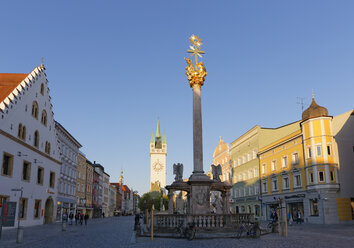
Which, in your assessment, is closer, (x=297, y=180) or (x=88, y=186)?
(x=297, y=180)

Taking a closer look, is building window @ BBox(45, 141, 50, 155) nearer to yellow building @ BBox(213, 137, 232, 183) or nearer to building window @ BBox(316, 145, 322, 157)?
building window @ BBox(316, 145, 322, 157)

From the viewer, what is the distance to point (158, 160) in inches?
6004

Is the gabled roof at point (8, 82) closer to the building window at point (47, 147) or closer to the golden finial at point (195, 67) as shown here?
the building window at point (47, 147)

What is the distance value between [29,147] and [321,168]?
32.1m

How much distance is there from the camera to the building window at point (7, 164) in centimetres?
2886

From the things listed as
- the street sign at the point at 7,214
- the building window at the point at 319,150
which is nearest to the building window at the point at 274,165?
the building window at the point at 319,150

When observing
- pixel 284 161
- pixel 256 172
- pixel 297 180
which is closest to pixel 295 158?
pixel 284 161

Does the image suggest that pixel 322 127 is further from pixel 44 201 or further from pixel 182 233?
pixel 44 201

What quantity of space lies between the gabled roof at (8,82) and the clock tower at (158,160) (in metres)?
106

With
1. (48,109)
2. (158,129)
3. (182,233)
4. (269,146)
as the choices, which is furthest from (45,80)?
(158,129)

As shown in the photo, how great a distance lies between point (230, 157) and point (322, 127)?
97.5 ft

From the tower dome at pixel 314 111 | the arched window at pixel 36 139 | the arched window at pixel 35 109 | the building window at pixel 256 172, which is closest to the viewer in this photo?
the arched window at pixel 35 109

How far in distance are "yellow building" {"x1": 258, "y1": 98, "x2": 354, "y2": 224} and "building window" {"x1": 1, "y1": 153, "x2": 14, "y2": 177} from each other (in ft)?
98.0

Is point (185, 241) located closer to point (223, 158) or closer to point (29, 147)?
point (29, 147)
